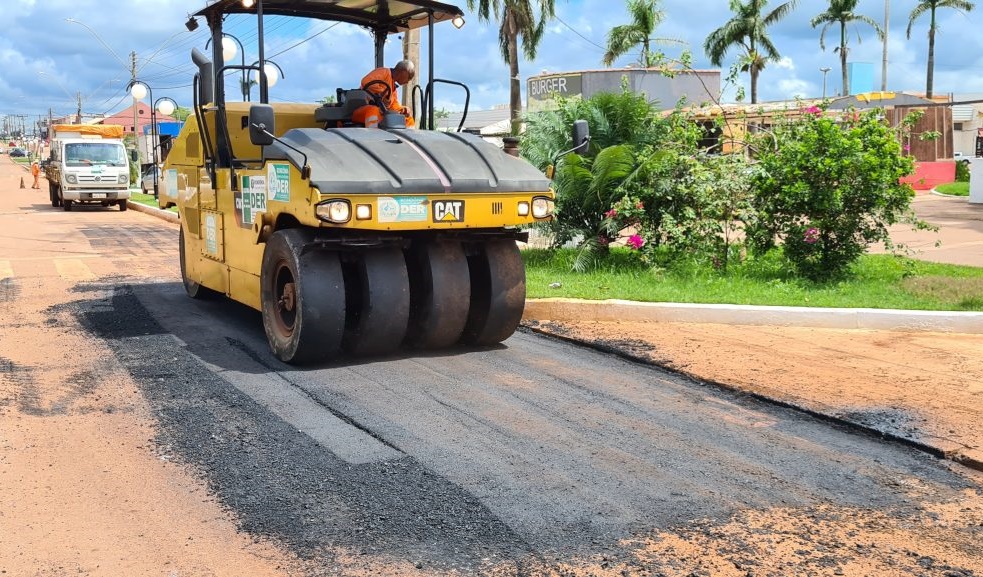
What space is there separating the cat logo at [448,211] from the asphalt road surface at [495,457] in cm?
107

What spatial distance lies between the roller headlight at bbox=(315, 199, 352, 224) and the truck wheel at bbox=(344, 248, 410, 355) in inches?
24.0

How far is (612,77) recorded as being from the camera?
Result: 124ft

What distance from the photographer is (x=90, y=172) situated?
27.9m

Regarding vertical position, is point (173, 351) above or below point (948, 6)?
below

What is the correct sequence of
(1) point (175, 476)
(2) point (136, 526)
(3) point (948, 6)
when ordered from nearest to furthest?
1. (2) point (136, 526)
2. (1) point (175, 476)
3. (3) point (948, 6)

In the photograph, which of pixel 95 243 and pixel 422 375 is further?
pixel 95 243

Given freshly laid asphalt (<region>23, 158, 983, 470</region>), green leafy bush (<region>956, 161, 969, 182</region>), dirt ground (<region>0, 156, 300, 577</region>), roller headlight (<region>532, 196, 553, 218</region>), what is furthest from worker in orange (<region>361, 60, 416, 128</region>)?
green leafy bush (<region>956, 161, 969, 182</region>)

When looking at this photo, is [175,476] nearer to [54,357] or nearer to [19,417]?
[19,417]

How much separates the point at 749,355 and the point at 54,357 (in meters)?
5.28

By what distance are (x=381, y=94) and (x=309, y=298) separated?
84.1 inches

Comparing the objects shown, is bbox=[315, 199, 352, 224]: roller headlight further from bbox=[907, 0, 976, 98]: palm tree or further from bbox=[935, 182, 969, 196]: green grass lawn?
bbox=[907, 0, 976, 98]: palm tree

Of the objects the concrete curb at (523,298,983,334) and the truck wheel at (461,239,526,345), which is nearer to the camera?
the truck wheel at (461,239,526,345)

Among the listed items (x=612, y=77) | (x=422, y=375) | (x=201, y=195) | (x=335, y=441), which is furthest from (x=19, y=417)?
(x=612, y=77)

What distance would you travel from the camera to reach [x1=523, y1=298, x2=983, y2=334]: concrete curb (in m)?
8.16
